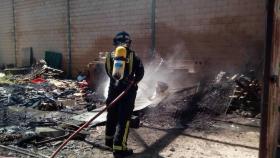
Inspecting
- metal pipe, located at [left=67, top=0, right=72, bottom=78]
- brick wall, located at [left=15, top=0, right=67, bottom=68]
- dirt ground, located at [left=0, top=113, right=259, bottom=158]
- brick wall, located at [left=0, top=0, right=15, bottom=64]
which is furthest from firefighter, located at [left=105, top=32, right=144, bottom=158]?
brick wall, located at [left=0, top=0, right=15, bottom=64]

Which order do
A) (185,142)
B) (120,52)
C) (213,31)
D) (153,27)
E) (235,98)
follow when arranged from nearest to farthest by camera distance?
(120,52) < (185,142) < (235,98) < (213,31) < (153,27)

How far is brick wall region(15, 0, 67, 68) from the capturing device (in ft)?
50.9

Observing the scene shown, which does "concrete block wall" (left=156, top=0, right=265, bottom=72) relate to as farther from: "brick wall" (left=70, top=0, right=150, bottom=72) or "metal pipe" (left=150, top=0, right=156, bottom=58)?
"brick wall" (left=70, top=0, right=150, bottom=72)

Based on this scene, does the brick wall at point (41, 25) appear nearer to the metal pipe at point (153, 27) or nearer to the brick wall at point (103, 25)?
the brick wall at point (103, 25)

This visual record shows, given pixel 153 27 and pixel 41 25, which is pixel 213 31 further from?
pixel 41 25

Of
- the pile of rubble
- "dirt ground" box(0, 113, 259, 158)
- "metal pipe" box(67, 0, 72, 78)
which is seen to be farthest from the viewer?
"metal pipe" box(67, 0, 72, 78)

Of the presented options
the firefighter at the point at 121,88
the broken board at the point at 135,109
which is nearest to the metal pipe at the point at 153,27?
the broken board at the point at 135,109

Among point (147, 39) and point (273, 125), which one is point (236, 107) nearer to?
point (147, 39)

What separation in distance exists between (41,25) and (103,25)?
4973mm

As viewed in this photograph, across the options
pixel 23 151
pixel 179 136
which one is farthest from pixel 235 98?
pixel 23 151

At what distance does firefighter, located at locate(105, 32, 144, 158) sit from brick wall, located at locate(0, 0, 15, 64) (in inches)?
588

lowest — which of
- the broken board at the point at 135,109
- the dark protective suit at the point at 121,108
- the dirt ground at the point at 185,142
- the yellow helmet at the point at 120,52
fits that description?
the dirt ground at the point at 185,142

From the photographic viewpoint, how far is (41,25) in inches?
661

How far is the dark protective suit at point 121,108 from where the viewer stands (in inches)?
215
